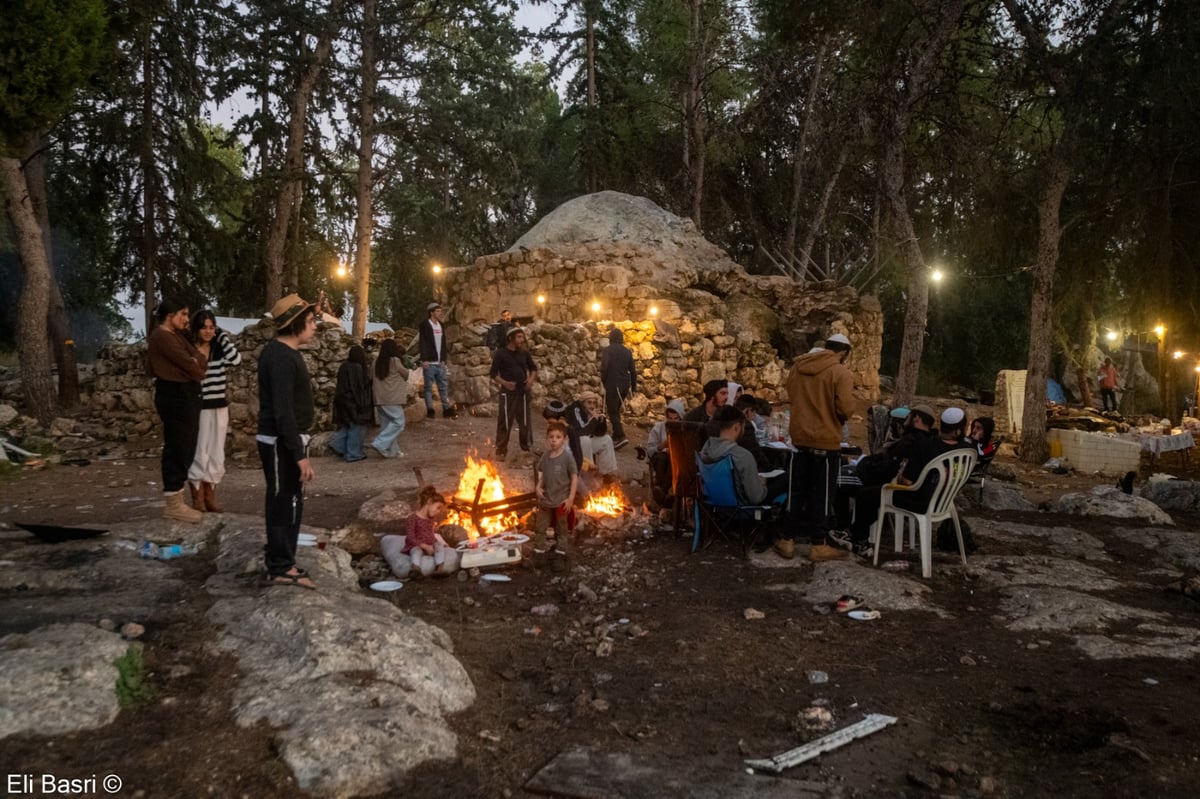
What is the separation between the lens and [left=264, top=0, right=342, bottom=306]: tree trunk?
2080cm

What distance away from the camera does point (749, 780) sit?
3.21 m

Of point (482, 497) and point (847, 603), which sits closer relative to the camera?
point (847, 603)

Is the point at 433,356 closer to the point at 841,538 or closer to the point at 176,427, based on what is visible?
the point at 176,427

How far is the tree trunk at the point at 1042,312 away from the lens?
13.5 metres

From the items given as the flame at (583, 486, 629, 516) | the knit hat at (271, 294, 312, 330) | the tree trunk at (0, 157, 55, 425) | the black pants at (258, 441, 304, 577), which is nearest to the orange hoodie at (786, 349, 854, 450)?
the flame at (583, 486, 629, 516)

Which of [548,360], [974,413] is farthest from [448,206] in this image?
[974,413]

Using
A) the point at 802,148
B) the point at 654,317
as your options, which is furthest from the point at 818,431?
the point at 802,148

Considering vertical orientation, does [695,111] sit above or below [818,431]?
above

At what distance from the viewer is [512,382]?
10.2 meters

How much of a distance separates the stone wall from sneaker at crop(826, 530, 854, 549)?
7.95 metres

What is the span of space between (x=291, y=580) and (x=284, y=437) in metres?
0.89

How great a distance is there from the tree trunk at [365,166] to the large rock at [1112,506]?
16174mm

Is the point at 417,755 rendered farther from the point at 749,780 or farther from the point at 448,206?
the point at 448,206

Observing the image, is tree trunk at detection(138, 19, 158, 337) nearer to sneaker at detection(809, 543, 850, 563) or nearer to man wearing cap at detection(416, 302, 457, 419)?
man wearing cap at detection(416, 302, 457, 419)
